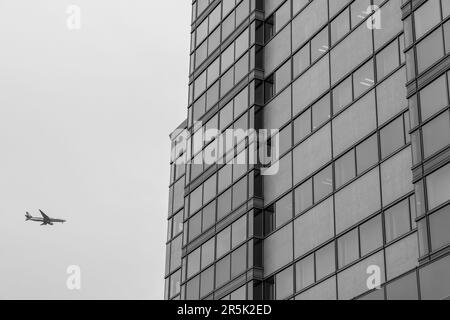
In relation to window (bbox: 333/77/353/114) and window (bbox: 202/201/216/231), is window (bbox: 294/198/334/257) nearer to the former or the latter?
window (bbox: 333/77/353/114)

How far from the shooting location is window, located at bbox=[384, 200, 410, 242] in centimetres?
3543

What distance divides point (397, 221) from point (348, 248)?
3250 millimetres

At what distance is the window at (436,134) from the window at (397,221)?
2.83 meters

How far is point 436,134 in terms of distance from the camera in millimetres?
33438

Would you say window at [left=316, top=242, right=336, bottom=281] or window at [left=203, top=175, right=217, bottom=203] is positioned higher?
window at [left=203, top=175, right=217, bottom=203]

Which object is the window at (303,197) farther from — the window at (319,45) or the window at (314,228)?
the window at (319,45)

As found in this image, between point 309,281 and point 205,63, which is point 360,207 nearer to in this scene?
point 309,281

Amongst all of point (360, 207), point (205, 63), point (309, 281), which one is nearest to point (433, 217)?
point (360, 207)

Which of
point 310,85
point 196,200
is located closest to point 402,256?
point 310,85

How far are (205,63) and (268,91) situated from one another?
27.3 feet

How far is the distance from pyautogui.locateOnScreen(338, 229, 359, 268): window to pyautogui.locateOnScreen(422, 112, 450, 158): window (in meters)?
5.97

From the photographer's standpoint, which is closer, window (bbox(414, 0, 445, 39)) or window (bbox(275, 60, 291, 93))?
window (bbox(414, 0, 445, 39))
